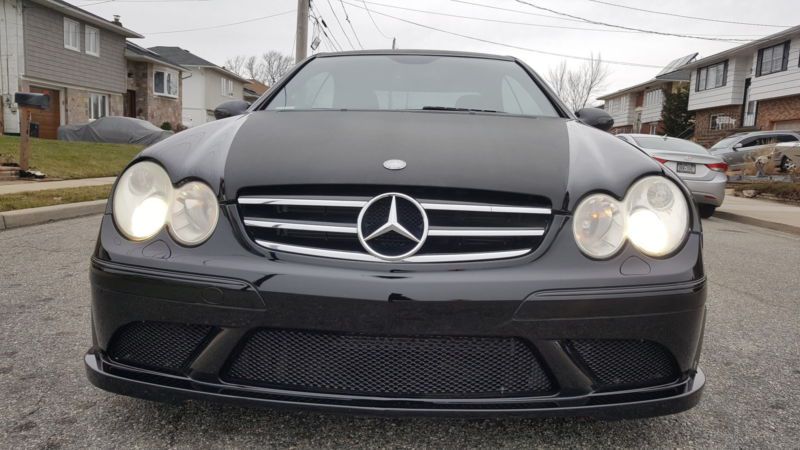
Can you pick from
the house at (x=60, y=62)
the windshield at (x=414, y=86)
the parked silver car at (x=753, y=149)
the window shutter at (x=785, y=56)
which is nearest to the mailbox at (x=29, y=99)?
the windshield at (x=414, y=86)

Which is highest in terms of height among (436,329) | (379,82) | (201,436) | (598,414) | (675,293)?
(379,82)

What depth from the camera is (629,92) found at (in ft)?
164

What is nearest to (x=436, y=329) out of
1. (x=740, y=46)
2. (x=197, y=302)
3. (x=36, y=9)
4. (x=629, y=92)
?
(x=197, y=302)

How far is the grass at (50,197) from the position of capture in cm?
634

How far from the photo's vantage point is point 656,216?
170 cm

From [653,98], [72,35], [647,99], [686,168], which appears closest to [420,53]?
[686,168]

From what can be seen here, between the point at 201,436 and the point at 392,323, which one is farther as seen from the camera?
the point at 201,436

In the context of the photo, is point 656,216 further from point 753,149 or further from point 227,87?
point 227,87

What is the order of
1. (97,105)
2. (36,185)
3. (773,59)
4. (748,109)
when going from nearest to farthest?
1. (36,185)
2. (97,105)
3. (773,59)
4. (748,109)

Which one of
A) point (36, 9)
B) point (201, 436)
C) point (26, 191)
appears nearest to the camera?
point (201, 436)

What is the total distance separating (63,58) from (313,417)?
87.8 feet

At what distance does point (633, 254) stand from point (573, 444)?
2.13 feet

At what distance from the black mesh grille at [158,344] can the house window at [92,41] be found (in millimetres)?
28213

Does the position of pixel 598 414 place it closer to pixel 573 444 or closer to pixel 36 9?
pixel 573 444
